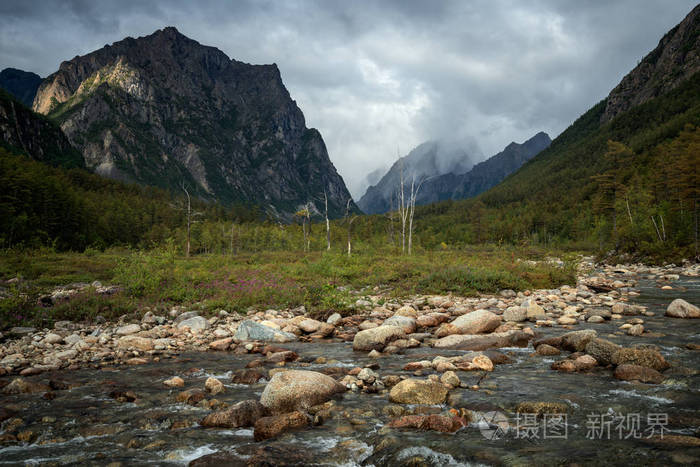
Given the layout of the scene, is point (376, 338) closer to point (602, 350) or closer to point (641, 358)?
point (602, 350)

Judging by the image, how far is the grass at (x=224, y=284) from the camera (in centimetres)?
1435

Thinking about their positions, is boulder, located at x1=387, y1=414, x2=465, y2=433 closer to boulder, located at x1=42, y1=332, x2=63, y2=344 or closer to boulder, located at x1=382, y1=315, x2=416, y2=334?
boulder, located at x1=382, y1=315, x2=416, y2=334

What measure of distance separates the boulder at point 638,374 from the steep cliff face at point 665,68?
21313 cm

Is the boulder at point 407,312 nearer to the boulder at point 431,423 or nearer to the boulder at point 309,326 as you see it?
the boulder at point 309,326

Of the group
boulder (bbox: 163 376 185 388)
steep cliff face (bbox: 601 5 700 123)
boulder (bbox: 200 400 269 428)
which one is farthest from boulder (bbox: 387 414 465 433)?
steep cliff face (bbox: 601 5 700 123)

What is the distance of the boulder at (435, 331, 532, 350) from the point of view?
32.8 ft

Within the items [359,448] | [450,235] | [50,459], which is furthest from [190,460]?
[450,235]

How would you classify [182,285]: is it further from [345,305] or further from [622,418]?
[622,418]

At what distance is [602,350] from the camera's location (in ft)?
25.4

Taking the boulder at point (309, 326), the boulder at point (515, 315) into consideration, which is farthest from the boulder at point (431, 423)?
the boulder at point (515, 315)

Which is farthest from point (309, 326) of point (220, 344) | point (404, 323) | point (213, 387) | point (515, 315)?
point (515, 315)

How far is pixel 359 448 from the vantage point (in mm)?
4742

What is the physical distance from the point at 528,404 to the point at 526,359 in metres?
3.30

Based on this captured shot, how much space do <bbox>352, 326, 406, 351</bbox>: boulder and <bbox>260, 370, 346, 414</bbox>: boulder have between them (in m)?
3.88
